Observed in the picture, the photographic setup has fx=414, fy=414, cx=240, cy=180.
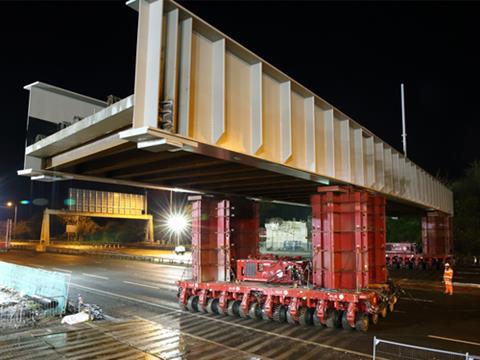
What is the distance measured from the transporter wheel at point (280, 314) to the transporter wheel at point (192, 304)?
3.28 m

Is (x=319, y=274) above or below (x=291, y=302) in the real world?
above

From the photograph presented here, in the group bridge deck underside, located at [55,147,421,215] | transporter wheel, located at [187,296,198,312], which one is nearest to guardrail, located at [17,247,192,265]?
transporter wheel, located at [187,296,198,312]

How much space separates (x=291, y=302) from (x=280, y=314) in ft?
2.35

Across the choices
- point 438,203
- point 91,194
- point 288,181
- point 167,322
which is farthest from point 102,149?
point 91,194

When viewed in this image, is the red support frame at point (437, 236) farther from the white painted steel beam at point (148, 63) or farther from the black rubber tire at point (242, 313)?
the white painted steel beam at point (148, 63)

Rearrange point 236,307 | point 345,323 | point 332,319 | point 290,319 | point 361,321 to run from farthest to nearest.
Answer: point 236,307 < point 290,319 < point 332,319 < point 345,323 < point 361,321

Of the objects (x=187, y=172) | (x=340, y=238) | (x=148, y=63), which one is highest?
(x=148, y=63)

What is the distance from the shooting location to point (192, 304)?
15.6 metres

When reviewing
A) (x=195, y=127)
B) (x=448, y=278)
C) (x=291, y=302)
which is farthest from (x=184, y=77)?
(x=448, y=278)

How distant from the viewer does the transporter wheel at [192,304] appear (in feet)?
50.9

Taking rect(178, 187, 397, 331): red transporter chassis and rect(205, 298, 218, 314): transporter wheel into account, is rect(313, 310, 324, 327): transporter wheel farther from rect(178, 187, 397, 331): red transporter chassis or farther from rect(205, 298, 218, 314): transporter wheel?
rect(205, 298, 218, 314): transporter wheel

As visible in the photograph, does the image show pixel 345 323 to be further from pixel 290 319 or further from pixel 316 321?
pixel 290 319

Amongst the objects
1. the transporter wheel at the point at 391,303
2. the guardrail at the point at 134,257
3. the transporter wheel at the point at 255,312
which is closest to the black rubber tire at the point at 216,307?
the transporter wheel at the point at 255,312

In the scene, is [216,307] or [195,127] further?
[216,307]
